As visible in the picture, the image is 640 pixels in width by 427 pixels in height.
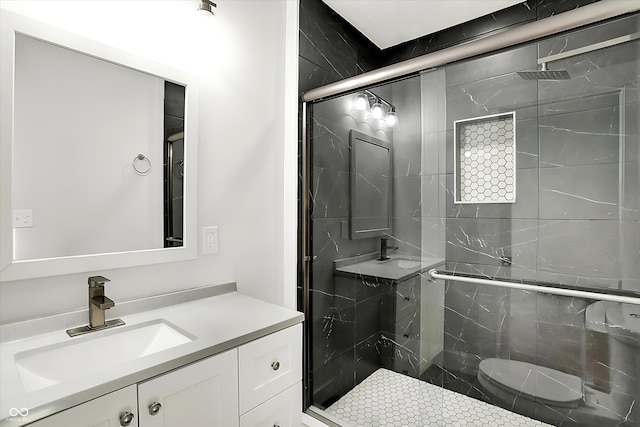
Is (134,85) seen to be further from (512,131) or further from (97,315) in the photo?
(512,131)

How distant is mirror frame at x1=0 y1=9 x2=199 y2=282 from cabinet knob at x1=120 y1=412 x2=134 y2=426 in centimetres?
55

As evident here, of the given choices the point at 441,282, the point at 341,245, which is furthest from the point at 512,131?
the point at 341,245

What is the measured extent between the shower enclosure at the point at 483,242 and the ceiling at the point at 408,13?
2.16 ft

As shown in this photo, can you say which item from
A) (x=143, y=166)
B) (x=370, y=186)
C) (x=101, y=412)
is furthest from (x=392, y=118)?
(x=101, y=412)

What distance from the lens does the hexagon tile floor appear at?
177cm

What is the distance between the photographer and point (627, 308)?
1.39 metres

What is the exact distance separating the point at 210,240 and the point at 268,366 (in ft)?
2.04

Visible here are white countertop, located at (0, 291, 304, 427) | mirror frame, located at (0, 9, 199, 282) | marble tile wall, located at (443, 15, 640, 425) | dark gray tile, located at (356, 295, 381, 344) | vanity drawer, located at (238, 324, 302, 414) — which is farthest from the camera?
dark gray tile, located at (356, 295, 381, 344)

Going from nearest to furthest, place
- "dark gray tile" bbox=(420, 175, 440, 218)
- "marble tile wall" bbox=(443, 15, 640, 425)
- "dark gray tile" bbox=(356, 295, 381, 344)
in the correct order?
"marble tile wall" bbox=(443, 15, 640, 425) → "dark gray tile" bbox=(420, 175, 440, 218) → "dark gray tile" bbox=(356, 295, 381, 344)

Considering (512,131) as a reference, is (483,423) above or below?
below

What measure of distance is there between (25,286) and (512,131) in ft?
6.59

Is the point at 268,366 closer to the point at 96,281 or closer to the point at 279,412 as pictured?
the point at 279,412

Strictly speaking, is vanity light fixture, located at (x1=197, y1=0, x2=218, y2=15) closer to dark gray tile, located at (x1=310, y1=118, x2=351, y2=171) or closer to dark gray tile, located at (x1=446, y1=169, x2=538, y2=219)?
dark gray tile, located at (x1=310, y1=118, x2=351, y2=171)

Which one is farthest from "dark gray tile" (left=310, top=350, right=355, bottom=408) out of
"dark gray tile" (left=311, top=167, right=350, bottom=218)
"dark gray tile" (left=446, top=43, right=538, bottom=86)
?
"dark gray tile" (left=446, top=43, right=538, bottom=86)
